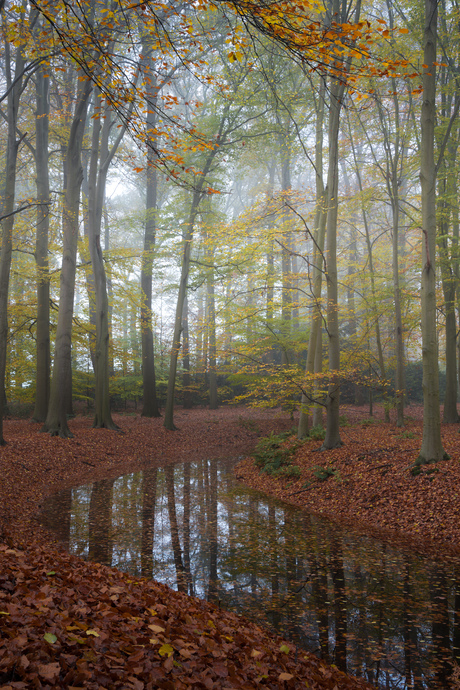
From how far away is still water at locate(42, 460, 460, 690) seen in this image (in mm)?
3381

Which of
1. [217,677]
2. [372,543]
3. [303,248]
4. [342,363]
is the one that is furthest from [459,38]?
[303,248]

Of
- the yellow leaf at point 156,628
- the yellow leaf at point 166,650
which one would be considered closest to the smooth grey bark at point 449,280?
the yellow leaf at point 156,628

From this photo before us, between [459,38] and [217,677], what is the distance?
41.2 feet

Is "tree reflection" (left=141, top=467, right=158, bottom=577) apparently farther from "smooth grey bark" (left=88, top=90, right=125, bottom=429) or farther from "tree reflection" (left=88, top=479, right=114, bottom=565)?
"smooth grey bark" (left=88, top=90, right=125, bottom=429)

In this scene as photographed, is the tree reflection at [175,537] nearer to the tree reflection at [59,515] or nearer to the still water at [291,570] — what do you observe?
the still water at [291,570]

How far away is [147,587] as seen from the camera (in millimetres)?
3803

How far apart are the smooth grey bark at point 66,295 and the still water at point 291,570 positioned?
11.6 ft

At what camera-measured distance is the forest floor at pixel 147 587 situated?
7.03 feet

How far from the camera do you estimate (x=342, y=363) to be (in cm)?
1319

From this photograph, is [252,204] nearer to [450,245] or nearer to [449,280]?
[450,245]

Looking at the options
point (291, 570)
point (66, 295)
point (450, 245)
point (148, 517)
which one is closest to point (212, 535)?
point (148, 517)

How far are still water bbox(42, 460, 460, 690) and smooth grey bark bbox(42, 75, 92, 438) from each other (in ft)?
11.6

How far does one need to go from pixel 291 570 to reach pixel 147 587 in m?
1.96

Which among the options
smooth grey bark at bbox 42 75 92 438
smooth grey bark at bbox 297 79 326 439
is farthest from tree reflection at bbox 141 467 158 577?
smooth grey bark at bbox 297 79 326 439
